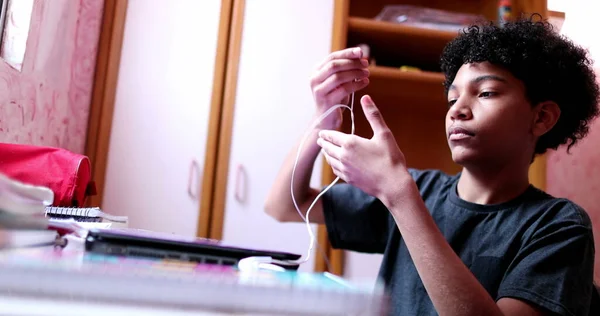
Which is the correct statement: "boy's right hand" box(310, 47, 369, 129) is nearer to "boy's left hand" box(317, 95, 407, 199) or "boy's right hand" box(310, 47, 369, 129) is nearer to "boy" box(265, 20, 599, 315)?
"boy" box(265, 20, 599, 315)

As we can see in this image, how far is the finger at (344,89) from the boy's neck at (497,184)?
0.27 meters

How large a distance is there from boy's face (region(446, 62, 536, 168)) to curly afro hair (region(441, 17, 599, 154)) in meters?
0.04

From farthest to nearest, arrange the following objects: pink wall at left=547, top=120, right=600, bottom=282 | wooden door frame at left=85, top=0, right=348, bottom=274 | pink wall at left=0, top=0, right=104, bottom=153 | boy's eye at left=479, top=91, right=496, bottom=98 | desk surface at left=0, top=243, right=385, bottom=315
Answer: pink wall at left=547, top=120, right=600, bottom=282 < wooden door frame at left=85, top=0, right=348, bottom=274 < pink wall at left=0, top=0, right=104, bottom=153 < boy's eye at left=479, top=91, right=496, bottom=98 < desk surface at left=0, top=243, right=385, bottom=315

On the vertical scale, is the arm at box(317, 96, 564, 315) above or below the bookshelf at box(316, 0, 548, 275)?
below

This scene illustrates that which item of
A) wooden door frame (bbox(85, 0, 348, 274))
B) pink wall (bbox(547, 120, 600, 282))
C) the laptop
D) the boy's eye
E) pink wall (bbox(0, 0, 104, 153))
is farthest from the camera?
pink wall (bbox(547, 120, 600, 282))

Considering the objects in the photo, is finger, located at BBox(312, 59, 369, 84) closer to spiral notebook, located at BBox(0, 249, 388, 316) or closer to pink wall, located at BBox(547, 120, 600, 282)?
spiral notebook, located at BBox(0, 249, 388, 316)

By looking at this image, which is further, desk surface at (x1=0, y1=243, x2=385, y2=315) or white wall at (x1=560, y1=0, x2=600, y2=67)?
white wall at (x1=560, y1=0, x2=600, y2=67)

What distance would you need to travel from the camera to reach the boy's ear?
3.25 ft

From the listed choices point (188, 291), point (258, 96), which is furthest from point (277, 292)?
point (258, 96)

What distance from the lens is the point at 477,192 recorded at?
3.25 feet

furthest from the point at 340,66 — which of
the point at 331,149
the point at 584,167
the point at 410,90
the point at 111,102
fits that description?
the point at 584,167

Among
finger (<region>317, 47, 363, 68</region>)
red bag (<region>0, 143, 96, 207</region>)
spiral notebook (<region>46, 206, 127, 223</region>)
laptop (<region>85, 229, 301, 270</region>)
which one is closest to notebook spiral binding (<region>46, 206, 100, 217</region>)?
spiral notebook (<region>46, 206, 127, 223</region>)

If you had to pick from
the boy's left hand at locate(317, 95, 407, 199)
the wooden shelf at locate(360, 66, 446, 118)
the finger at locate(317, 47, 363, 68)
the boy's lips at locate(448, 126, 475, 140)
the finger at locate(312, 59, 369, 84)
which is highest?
the wooden shelf at locate(360, 66, 446, 118)

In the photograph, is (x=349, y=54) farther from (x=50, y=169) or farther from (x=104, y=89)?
(x=104, y=89)
